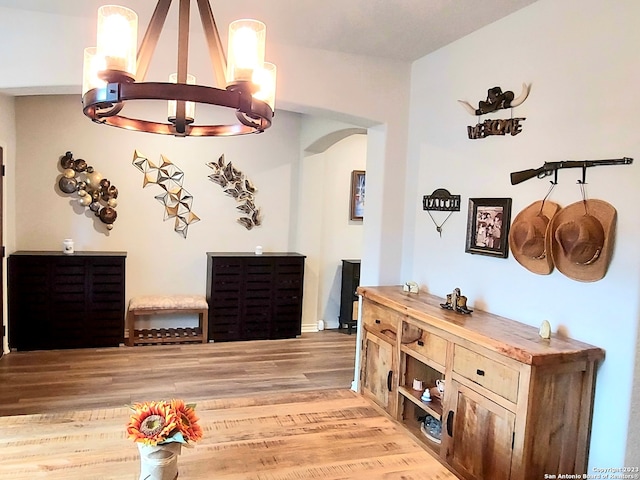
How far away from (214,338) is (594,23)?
448 centimetres

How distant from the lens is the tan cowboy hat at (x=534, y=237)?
2557 mm

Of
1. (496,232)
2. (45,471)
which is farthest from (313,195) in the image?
(45,471)

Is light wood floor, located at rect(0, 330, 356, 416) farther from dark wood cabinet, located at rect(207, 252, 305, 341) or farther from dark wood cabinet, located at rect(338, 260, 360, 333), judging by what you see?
dark wood cabinet, located at rect(338, 260, 360, 333)

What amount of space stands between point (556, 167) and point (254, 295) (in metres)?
3.70

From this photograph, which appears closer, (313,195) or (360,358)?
(360,358)

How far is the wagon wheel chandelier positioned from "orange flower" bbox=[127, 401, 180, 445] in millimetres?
846

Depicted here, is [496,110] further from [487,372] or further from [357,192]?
[357,192]

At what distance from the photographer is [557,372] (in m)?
2.18

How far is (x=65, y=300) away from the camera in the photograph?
4809 millimetres

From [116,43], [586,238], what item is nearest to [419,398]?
[586,238]

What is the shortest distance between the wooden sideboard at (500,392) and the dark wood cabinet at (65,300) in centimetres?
318

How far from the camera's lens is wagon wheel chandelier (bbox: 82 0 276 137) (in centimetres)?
139

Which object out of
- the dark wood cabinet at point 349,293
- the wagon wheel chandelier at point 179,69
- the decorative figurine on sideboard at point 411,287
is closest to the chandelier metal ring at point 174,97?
the wagon wheel chandelier at point 179,69

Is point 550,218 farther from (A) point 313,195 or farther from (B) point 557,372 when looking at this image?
(A) point 313,195
